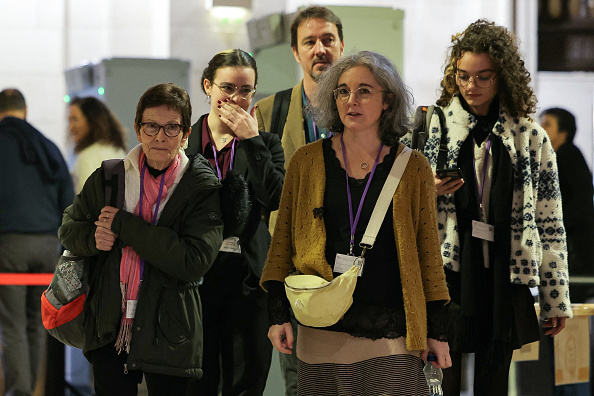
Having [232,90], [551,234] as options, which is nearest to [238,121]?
[232,90]

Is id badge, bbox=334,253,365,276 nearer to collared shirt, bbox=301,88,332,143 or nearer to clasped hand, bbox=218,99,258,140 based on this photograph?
clasped hand, bbox=218,99,258,140

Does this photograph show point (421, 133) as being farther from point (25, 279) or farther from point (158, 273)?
point (25, 279)

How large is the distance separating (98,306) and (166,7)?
289 centimetres

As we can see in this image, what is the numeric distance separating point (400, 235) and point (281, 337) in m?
0.49

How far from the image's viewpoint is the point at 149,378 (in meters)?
2.65

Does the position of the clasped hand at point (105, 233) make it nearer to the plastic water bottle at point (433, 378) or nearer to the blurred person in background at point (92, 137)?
the plastic water bottle at point (433, 378)

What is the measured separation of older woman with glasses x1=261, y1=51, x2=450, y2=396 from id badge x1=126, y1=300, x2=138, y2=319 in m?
0.45

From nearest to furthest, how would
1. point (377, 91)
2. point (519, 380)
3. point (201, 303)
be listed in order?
point (377, 91), point (201, 303), point (519, 380)

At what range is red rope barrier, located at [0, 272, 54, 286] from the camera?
464 centimetres

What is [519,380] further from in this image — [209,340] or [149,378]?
[149,378]

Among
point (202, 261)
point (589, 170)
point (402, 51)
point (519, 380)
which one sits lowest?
point (519, 380)

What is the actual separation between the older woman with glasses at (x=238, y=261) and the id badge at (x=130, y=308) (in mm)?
409

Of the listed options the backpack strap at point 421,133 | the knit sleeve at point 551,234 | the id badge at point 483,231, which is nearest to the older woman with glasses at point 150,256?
the backpack strap at point 421,133

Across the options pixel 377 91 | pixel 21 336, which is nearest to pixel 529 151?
pixel 377 91
